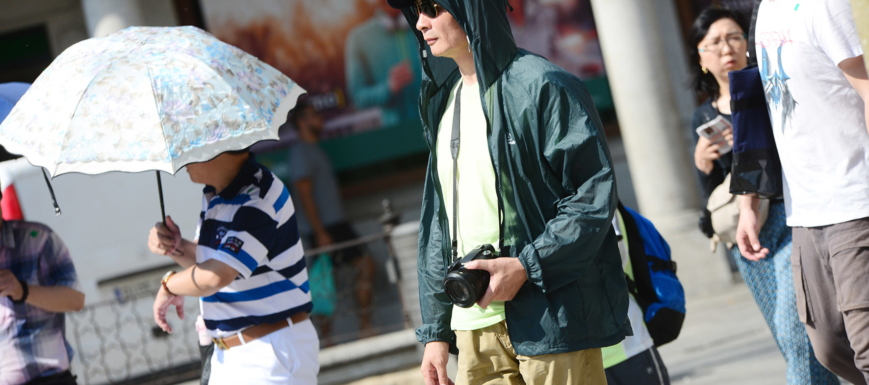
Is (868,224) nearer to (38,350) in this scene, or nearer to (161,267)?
(38,350)

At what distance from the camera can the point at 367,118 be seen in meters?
9.73

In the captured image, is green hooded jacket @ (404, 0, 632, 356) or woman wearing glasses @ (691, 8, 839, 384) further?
woman wearing glasses @ (691, 8, 839, 384)

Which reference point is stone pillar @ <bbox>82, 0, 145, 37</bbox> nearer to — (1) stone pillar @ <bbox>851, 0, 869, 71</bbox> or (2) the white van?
(2) the white van

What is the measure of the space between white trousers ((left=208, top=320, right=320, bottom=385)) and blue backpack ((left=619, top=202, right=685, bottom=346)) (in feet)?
3.95

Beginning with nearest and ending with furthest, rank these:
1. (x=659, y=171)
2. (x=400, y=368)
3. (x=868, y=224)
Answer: (x=868, y=224) < (x=400, y=368) < (x=659, y=171)

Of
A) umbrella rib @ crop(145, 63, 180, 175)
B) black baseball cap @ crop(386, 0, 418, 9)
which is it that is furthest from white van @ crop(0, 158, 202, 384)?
black baseball cap @ crop(386, 0, 418, 9)

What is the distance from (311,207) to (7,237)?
202 inches

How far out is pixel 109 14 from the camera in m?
7.48

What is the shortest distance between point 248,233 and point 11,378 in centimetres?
127

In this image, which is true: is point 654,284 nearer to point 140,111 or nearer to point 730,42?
point 730,42

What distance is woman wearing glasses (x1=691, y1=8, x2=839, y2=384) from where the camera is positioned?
10.1 feet

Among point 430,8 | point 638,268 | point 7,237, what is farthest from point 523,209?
point 7,237

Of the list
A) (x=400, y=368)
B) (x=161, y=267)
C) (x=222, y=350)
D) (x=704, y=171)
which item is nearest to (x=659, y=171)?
(x=400, y=368)

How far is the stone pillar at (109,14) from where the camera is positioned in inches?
294
